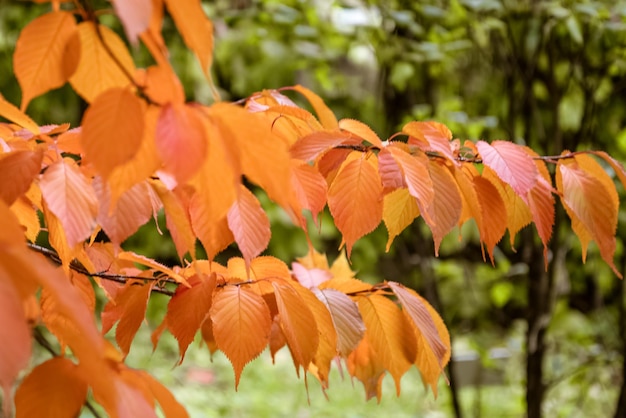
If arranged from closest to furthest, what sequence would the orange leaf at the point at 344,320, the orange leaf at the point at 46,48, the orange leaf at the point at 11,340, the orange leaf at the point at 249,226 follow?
the orange leaf at the point at 11,340 < the orange leaf at the point at 46,48 < the orange leaf at the point at 249,226 < the orange leaf at the point at 344,320

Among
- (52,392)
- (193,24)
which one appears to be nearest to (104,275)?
(52,392)

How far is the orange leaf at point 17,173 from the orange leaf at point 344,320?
273 millimetres

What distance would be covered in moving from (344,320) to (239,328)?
0.33 feet

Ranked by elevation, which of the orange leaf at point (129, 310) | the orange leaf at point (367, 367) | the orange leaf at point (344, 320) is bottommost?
the orange leaf at point (367, 367)

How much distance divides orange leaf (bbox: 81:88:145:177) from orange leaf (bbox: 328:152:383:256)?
0.79ft

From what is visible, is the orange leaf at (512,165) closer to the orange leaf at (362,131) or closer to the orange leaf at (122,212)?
the orange leaf at (362,131)

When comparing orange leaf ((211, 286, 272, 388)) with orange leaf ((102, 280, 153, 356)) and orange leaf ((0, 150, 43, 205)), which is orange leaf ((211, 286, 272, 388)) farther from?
orange leaf ((0, 150, 43, 205))

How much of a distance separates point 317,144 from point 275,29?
166 centimetres

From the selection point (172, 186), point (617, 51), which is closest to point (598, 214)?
point (172, 186)

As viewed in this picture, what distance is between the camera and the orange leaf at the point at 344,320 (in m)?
0.59

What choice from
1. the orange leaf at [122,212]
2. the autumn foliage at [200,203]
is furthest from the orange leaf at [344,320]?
the orange leaf at [122,212]

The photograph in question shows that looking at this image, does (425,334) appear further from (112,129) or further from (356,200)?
(112,129)

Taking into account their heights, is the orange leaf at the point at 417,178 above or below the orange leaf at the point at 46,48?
below

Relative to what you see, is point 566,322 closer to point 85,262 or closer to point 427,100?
point 427,100
